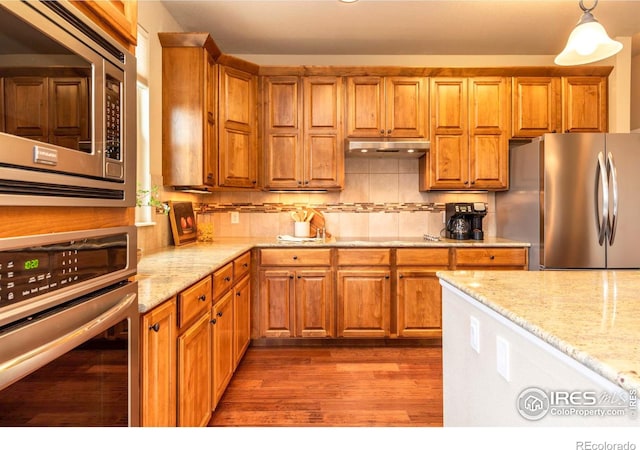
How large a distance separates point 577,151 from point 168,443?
3405 mm

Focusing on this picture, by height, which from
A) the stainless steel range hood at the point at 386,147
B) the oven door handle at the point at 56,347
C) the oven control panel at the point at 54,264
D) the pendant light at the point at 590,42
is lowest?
the oven door handle at the point at 56,347

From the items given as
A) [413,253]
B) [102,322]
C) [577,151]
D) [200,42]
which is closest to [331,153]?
[413,253]

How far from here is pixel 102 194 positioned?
1000mm

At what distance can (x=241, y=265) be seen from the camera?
284 cm

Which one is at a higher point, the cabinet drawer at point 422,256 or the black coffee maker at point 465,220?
the black coffee maker at point 465,220

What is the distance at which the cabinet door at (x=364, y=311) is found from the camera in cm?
331

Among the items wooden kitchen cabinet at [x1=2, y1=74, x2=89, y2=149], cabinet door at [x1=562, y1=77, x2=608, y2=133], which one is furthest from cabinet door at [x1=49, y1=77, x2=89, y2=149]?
cabinet door at [x1=562, y1=77, x2=608, y2=133]

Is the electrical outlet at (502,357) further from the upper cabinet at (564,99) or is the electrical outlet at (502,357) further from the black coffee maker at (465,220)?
the upper cabinet at (564,99)

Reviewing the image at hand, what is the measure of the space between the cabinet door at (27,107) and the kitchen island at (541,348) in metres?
1.12

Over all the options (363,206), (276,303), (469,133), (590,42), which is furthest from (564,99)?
(276,303)

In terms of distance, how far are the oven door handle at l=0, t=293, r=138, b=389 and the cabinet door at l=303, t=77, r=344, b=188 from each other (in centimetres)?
259

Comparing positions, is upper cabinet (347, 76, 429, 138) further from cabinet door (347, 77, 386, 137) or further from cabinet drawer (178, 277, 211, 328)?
cabinet drawer (178, 277, 211, 328)

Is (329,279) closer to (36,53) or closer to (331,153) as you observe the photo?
(331,153)

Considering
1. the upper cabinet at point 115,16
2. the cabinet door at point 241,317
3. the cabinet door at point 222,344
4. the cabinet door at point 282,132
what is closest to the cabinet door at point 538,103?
the cabinet door at point 282,132
